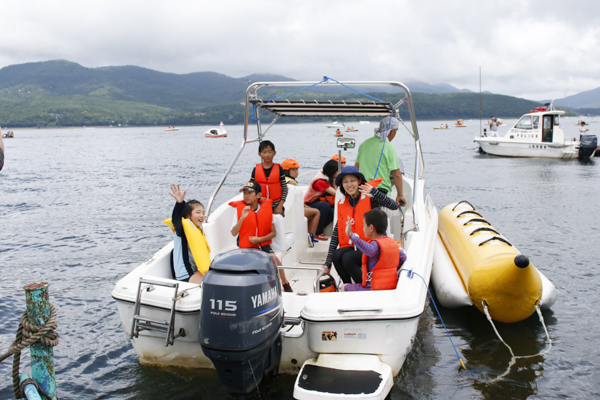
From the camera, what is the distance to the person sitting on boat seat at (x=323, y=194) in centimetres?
660

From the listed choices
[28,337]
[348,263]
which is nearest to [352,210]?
[348,263]

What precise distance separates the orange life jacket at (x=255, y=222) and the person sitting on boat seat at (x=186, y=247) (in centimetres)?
41

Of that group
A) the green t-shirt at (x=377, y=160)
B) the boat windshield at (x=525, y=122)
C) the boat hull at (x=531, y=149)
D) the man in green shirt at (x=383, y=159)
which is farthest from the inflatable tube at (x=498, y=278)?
the boat windshield at (x=525, y=122)

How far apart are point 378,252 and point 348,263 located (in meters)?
0.50

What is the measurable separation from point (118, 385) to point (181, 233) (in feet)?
5.09

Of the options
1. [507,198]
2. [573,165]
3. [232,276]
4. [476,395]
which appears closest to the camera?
[232,276]

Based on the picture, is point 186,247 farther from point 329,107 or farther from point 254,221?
point 329,107

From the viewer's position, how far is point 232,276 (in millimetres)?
2988

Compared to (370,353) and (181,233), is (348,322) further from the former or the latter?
(181,233)

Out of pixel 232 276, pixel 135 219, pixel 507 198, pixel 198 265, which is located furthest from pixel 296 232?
pixel 507 198

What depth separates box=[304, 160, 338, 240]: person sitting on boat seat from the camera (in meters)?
6.60

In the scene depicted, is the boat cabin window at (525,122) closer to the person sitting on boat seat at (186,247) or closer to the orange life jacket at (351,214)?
the orange life jacket at (351,214)

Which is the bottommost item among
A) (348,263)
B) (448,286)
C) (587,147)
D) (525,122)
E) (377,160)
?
(448,286)

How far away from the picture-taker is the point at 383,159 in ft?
17.3
